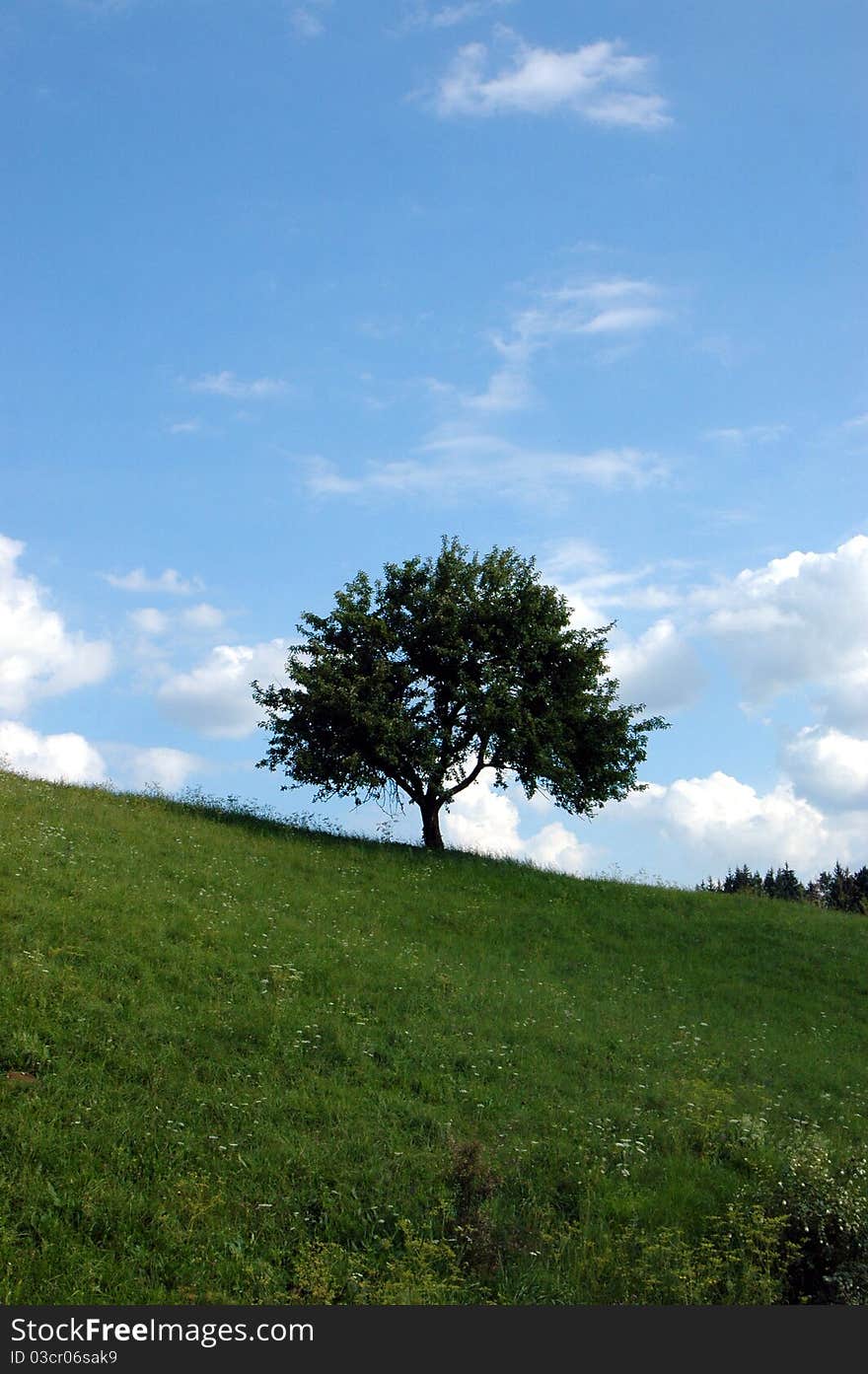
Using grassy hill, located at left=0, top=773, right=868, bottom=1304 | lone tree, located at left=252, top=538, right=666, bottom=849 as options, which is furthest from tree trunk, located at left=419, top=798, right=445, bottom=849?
grassy hill, located at left=0, top=773, right=868, bottom=1304

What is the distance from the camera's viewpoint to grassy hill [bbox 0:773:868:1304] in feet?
37.9

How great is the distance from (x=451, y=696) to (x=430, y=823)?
5350mm

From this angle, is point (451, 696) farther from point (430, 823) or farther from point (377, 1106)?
point (377, 1106)

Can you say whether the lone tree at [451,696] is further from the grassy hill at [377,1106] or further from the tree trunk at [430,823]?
the grassy hill at [377,1106]

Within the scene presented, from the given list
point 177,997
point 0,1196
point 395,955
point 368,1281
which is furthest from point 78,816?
point 368,1281

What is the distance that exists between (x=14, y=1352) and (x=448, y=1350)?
403 cm

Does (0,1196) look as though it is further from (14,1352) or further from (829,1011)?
(829,1011)

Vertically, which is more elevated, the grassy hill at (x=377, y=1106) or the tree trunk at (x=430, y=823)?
the tree trunk at (x=430, y=823)

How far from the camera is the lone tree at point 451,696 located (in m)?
40.0

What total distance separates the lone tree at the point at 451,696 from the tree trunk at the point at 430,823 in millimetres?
52

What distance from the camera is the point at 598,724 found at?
141 feet

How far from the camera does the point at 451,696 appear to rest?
41.1 m

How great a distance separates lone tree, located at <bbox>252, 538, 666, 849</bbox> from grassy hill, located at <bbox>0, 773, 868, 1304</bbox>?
11.3 metres

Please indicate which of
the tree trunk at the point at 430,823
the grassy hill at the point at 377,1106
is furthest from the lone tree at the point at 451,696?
the grassy hill at the point at 377,1106
